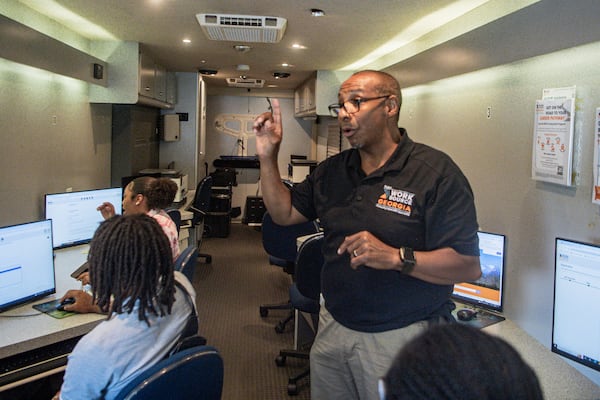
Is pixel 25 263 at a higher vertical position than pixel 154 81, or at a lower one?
lower

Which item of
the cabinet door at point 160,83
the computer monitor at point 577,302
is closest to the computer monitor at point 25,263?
the computer monitor at point 577,302

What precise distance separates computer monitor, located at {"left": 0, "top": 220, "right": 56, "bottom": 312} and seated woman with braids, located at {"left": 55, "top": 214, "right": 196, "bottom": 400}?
0.77 metres

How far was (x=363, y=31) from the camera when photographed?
10.7 ft

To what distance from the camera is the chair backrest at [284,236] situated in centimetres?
388

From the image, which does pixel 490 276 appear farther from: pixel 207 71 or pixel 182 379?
pixel 207 71

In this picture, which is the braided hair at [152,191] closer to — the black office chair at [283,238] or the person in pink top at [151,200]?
the person in pink top at [151,200]

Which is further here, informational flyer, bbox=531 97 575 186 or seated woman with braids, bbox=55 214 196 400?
informational flyer, bbox=531 97 575 186

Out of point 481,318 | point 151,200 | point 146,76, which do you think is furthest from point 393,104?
point 146,76

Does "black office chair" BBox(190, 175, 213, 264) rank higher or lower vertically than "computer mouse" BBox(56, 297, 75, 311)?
higher

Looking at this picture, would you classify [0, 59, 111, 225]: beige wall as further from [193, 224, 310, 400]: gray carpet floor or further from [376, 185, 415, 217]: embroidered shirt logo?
[376, 185, 415, 217]: embroidered shirt logo

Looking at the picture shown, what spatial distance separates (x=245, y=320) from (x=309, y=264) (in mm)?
1503

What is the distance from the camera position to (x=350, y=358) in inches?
57.6

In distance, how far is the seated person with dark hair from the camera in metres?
0.63

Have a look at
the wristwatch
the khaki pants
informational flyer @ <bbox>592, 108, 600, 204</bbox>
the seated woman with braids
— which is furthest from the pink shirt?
informational flyer @ <bbox>592, 108, 600, 204</bbox>
